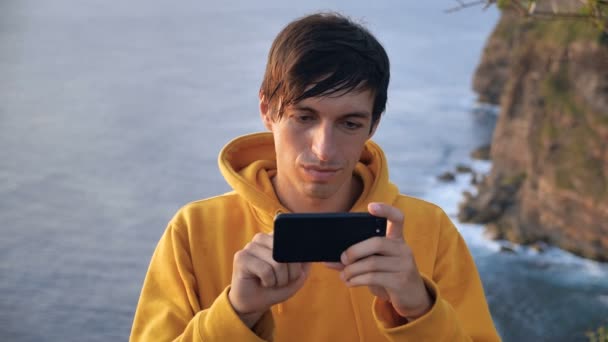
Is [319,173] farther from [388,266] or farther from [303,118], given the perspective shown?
[388,266]

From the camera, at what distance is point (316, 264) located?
3674mm

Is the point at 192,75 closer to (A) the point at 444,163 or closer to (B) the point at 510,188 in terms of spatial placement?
(A) the point at 444,163

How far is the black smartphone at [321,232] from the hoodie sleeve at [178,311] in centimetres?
33

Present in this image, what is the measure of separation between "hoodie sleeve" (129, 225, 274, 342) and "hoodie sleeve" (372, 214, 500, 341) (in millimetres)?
561

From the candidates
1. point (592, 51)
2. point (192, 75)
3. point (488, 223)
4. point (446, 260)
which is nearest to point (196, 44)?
point (192, 75)

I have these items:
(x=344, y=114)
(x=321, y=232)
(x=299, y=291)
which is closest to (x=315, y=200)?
(x=299, y=291)

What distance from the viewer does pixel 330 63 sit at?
332cm

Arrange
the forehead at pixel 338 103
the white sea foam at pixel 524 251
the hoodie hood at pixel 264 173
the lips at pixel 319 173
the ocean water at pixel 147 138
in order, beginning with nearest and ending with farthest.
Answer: the forehead at pixel 338 103 → the lips at pixel 319 173 → the hoodie hood at pixel 264 173 → the white sea foam at pixel 524 251 → the ocean water at pixel 147 138

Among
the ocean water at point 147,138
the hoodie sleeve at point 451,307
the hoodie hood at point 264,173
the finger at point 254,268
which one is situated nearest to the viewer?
the finger at point 254,268

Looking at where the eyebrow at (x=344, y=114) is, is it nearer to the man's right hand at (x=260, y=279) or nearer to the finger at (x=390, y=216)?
the finger at (x=390, y=216)

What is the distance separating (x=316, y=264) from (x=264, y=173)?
570 mm

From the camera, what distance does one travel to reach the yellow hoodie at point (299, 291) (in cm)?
343

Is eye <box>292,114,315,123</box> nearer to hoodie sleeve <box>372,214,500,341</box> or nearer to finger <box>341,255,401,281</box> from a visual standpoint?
finger <box>341,255,401,281</box>

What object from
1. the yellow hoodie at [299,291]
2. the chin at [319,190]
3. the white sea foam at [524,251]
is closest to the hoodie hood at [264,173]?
the yellow hoodie at [299,291]
